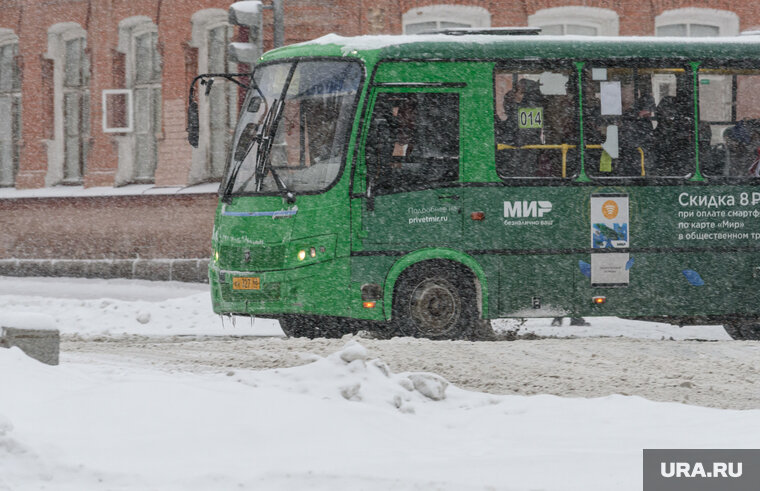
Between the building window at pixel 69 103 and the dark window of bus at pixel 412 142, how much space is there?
44.8 feet

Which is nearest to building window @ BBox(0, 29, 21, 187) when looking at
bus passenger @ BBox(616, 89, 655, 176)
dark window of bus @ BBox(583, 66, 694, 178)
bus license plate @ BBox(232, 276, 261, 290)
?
bus license plate @ BBox(232, 276, 261, 290)

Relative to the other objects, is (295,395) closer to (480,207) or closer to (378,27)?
(480,207)

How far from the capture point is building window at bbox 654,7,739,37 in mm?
21969

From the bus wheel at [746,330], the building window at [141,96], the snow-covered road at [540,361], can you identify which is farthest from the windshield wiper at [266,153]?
the building window at [141,96]

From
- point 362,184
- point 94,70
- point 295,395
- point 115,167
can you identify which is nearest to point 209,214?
point 115,167

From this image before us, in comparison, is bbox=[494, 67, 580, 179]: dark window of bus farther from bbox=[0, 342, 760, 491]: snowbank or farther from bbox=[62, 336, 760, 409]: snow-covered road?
bbox=[0, 342, 760, 491]: snowbank

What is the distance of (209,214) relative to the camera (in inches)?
867

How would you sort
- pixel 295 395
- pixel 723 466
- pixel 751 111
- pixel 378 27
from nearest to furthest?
pixel 723 466, pixel 295 395, pixel 751 111, pixel 378 27

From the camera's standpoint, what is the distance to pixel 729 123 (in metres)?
12.4

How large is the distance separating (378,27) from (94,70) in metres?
6.02

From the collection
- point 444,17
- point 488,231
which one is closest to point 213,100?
point 444,17

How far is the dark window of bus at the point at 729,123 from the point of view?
12.3 m

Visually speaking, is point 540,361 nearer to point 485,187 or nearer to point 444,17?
point 485,187

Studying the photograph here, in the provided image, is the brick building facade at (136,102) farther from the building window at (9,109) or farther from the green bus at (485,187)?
the green bus at (485,187)
